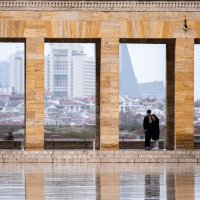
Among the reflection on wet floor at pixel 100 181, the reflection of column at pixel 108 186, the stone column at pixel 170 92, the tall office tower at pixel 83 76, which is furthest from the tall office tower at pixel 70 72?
the reflection of column at pixel 108 186

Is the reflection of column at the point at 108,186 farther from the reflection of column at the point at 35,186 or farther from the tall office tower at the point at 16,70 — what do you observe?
the tall office tower at the point at 16,70

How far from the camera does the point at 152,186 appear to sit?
3069 cm

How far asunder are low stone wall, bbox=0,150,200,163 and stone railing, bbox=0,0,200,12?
16.6ft

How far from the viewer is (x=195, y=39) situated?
46000 millimetres

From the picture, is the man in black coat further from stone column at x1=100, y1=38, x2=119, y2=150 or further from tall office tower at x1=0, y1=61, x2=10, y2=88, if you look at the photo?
tall office tower at x1=0, y1=61, x2=10, y2=88

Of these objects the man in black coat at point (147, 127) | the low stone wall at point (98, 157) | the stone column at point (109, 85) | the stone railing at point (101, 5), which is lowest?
the low stone wall at point (98, 157)

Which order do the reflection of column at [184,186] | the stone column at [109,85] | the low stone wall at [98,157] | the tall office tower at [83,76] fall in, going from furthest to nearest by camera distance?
the tall office tower at [83,76], the stone column at [109,85], the low stone wall at [98,157], the reflection of column at [184,186]

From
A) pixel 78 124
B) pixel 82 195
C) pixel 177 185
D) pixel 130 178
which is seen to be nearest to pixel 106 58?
pixel 130 178

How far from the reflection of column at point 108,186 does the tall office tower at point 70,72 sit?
377 feet

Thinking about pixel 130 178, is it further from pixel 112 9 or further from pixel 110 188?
pixel 112 9

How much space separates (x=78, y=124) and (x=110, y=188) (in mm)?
97248

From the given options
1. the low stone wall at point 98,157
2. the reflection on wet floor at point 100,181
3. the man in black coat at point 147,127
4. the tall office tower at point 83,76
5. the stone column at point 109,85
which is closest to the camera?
the reflection on wet floor at point 100,181

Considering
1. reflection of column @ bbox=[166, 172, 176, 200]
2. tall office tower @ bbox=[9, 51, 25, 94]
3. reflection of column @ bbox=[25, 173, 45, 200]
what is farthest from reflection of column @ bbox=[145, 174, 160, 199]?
tall office tower @ bbox=[9, 51, 25, 94]

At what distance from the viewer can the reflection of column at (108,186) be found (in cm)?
2772
